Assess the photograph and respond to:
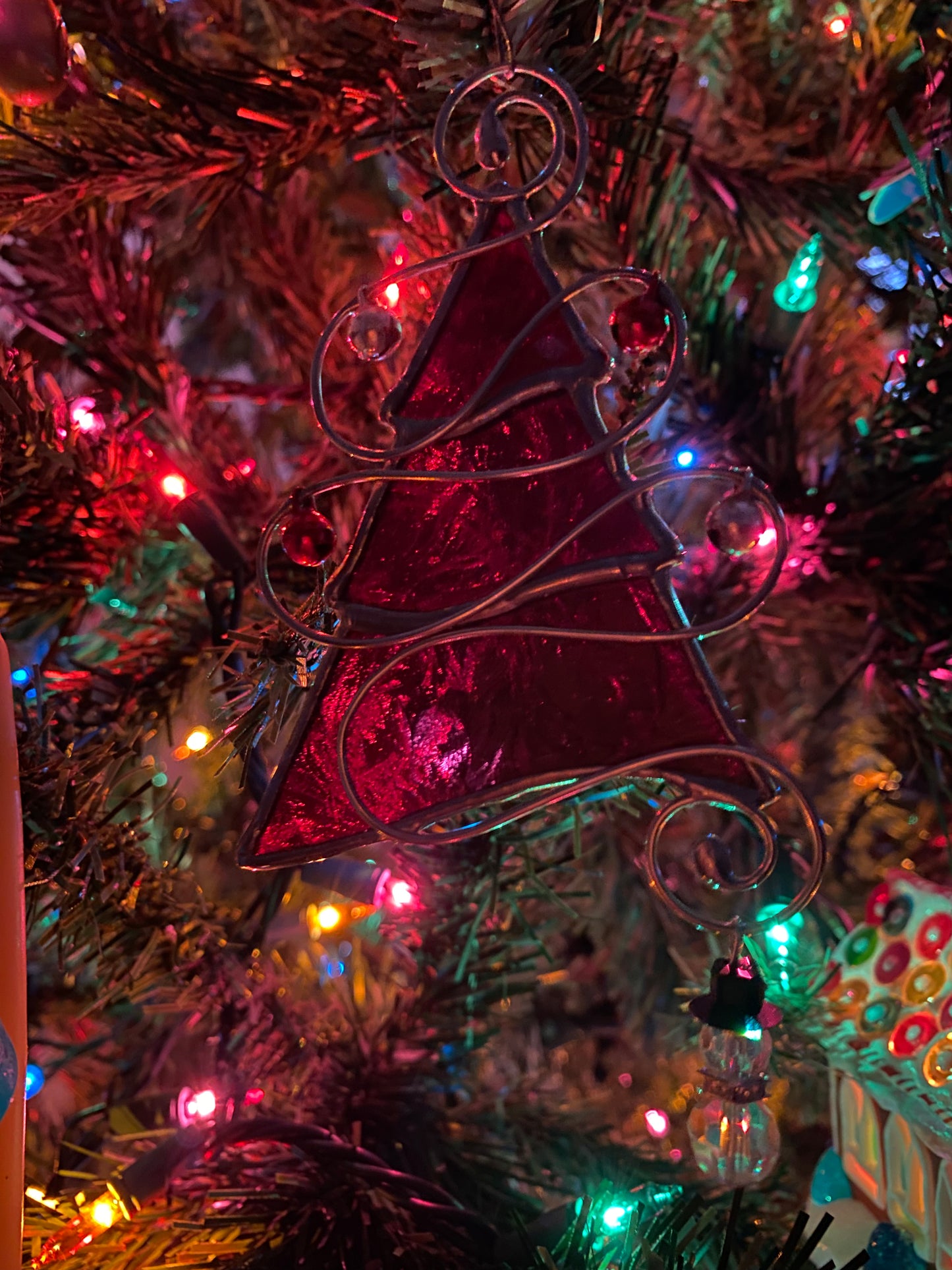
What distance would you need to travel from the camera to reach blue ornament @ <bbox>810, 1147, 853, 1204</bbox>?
56 cm

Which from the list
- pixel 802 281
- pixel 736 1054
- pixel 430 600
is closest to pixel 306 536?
pixel 430 600

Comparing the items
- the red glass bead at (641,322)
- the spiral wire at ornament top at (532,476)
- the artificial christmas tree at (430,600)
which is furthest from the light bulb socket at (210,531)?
the red glass bead at (641,322)

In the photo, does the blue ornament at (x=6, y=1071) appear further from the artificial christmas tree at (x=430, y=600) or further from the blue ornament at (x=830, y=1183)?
the blue ornament at (x=830, y=1183)

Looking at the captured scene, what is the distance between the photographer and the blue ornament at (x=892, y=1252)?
49 cm

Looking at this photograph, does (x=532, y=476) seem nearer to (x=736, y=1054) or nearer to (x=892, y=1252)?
(x=736, y=1054)

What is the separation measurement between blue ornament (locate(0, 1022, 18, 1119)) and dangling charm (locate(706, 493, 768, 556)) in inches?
12.9

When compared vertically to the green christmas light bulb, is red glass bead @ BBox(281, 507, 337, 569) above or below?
below

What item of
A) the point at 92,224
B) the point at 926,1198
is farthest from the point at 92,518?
the point at 926,1198

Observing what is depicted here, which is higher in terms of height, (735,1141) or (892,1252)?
(735,1141)

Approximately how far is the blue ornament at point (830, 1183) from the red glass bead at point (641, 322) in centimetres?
50

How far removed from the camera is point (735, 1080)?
0.41 meters

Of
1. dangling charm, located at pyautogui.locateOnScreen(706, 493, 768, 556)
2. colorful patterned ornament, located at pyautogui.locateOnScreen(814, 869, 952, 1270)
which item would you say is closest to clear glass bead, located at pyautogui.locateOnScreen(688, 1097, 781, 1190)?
colorful patterned ornament, located at pyautogui.locateOnScreen(814, 869, 952, 1270)

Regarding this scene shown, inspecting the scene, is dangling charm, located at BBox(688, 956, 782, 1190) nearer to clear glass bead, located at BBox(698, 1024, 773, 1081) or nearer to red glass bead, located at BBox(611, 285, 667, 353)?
clear glass bead, located at BBox(698, 1024, 773, 1081)

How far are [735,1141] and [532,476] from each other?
0.30 m
